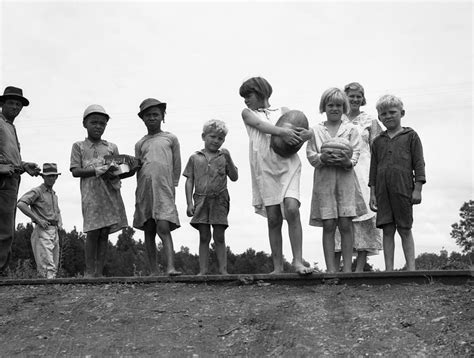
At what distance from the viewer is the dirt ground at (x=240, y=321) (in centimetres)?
557

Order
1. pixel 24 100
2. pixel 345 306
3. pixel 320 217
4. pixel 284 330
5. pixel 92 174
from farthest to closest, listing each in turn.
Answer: pixel 24 100 → pixel 92 174 → pixel 320 217 → pixel 345 306 → pixel 284 330

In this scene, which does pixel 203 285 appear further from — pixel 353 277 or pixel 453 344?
pixel 453 344

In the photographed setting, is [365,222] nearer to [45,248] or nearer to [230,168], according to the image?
[230,168]

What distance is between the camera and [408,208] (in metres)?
7.47

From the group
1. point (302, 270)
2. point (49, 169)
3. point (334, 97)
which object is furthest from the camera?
point (49, 169)

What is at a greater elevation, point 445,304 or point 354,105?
point 354,105

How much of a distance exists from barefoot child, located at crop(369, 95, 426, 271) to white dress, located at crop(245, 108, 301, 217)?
3.16 ft

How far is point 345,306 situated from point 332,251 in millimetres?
1207

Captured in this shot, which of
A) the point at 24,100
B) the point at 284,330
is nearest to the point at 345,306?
the point at 284,330

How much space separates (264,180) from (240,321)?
179cm

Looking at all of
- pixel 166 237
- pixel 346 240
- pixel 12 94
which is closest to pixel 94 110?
pixel 12 94

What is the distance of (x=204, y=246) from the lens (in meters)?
8.01

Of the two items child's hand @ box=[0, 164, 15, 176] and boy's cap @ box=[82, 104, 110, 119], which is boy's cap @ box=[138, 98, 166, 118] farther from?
child's hand @ box=[0, 164, 15, 176]

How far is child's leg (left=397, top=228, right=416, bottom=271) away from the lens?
7.51m
